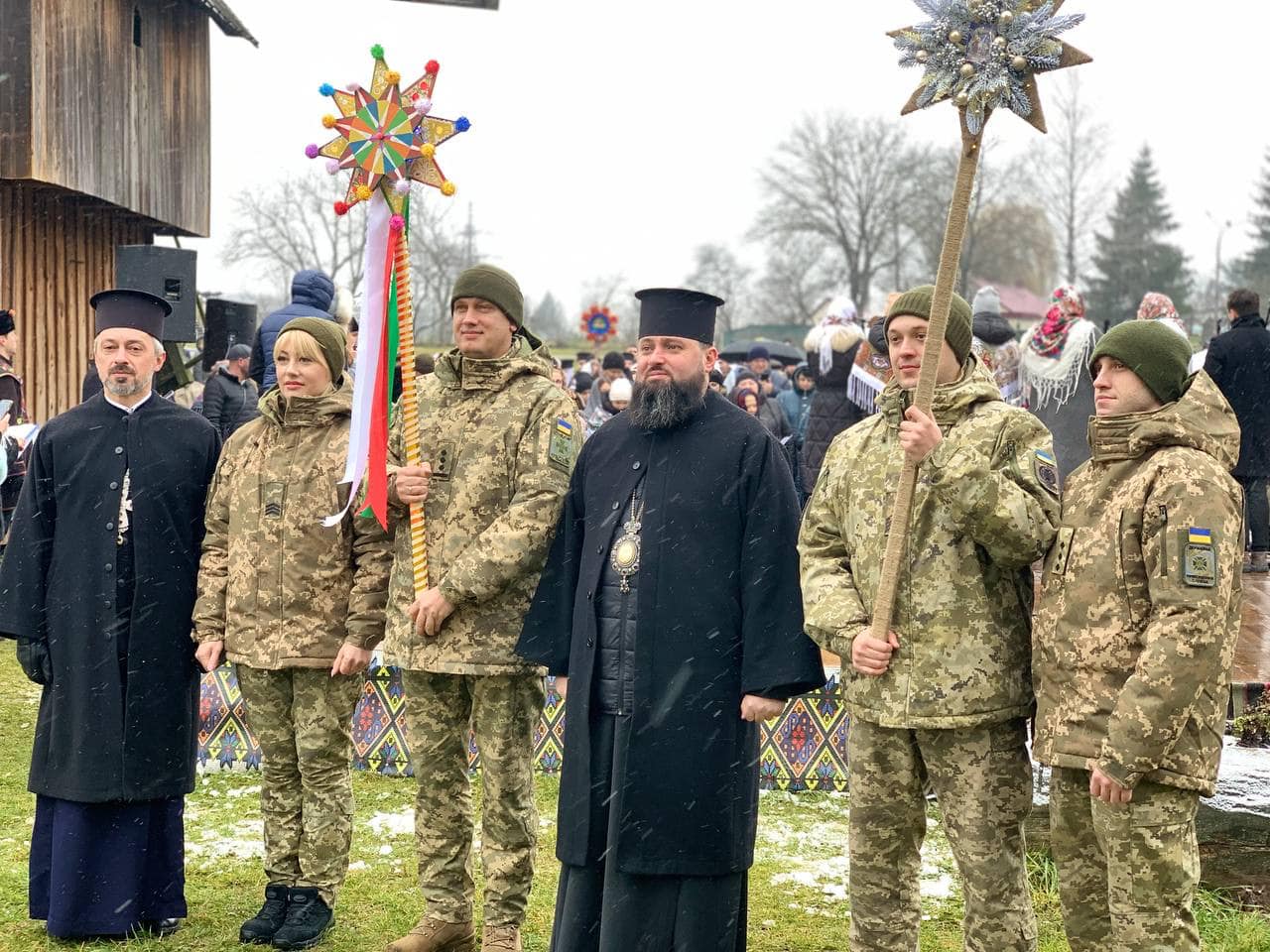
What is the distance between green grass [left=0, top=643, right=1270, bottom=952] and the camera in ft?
16.8

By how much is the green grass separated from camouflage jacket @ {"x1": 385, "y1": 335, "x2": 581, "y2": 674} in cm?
122

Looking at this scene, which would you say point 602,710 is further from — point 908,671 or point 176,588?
point 176,588

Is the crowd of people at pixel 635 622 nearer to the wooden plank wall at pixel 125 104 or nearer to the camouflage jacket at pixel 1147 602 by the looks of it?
the camouflage jacket at pixel 1147 602

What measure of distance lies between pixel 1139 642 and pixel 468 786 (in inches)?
95.5

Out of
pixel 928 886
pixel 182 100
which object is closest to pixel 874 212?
pixel 182 100

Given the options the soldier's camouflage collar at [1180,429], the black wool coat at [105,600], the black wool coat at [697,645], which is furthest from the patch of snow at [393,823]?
the soldier's camouflage collar at [1180,429]

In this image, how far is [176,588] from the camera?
522cm

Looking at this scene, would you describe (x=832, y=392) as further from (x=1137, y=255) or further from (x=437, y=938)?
(x=1137, y=255)

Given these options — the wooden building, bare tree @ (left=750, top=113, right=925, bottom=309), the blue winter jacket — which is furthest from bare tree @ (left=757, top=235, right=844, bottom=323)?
the blue winter jacket

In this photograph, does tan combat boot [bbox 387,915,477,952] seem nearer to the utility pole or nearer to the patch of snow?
the patch of snow

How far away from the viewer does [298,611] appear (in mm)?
4973

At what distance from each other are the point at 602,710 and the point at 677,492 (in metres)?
0.73

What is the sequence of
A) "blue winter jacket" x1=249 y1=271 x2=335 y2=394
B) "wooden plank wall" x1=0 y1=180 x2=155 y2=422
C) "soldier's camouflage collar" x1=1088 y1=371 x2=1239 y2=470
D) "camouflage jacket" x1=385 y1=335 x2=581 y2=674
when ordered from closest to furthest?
"soldier's camouflage collar" x1=1088 y1=371 x2=1239 y2=470
"camouflage jacket" x1=385 y1=335 x2=581 y2=674
"blue winter jacket" x1=249 y1=271 x2=335 y2=394
"wooden plank wall" x1=0 y1=180 x2=155 y2=422

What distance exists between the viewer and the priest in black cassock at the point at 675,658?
4219 millimetres
